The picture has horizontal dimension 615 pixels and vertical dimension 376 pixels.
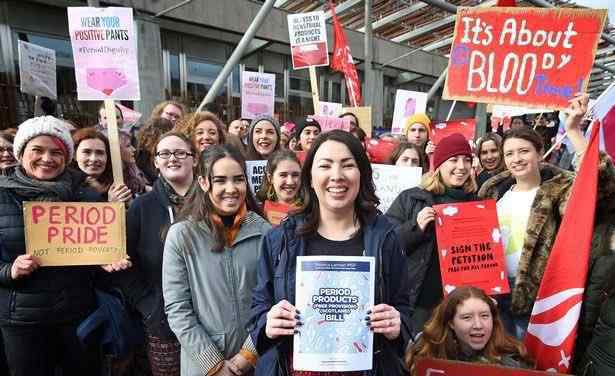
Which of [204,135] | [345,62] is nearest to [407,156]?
[204,135]

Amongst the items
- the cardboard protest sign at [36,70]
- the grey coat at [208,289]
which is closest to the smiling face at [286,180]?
the grey coat at [208,289]

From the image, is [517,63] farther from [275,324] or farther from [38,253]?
[38,253]

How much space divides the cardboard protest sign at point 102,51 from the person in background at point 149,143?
2.37 feet

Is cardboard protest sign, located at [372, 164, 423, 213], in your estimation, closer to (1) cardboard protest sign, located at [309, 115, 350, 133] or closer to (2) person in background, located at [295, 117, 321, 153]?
(2) person in background, located at [295, 117, 321, 153]

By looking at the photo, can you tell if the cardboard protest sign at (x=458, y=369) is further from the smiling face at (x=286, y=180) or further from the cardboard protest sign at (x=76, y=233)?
the cardboard protest sign at (x=76, y=233)

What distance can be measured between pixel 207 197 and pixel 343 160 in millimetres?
798

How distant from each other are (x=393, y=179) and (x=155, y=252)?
1.99 meters

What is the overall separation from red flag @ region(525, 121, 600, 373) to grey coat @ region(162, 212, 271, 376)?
149cm

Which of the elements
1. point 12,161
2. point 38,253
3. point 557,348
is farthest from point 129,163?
point 557,348

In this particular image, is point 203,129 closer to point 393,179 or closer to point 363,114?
point 393,179

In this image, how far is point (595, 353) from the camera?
1.98m

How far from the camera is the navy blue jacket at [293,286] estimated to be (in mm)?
1575

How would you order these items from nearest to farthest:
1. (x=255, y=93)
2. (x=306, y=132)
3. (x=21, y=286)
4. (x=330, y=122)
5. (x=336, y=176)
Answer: (x=336, y=176)
(x=21, y=286)
(x=306, y=132)
(x=330, y=122)
(x=255, y=93)

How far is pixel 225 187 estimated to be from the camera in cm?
205
